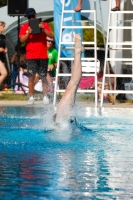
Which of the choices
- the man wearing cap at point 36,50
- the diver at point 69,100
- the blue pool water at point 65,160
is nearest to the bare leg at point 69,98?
the diver at point 69,100

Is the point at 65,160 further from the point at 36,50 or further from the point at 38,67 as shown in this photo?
the point at 36,50

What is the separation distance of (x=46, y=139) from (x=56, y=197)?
3266 millimetres

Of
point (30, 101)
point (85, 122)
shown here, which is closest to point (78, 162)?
point (85, 122)

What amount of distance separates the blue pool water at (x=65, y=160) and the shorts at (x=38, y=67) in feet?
15.4

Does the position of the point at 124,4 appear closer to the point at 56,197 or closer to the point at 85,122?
the point at 85,122

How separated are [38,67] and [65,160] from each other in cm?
924

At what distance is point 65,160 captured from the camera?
6039mm

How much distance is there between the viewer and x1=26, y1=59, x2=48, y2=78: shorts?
1503 centimetres

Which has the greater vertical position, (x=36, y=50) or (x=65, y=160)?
(x=36, y=50)

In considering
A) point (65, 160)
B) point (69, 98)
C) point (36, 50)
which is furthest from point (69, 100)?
point (36, 50)

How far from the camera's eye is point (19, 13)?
18828 mm

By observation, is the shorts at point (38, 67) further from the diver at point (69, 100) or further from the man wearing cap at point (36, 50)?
the diver at point (69, 100)

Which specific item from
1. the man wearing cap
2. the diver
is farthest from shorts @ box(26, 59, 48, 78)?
the diver

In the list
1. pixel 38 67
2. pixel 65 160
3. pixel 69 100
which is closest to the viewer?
pixel 65 160
